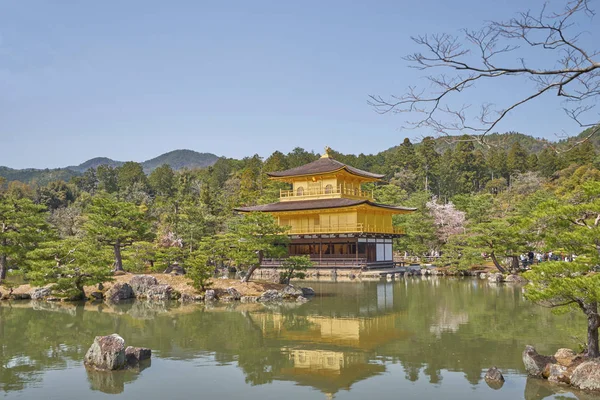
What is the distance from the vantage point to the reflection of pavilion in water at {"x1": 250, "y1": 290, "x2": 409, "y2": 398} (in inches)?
353

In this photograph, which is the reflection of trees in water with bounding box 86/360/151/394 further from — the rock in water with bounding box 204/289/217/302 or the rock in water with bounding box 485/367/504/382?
the rock in water with bounding box 204/289/217/302

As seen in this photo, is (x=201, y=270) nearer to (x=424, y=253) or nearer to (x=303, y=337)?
(x=303, y=337)

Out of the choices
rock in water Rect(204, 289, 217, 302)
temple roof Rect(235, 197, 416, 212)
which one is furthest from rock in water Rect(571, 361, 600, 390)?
temple roof Rect(235, 197, 416, 212)

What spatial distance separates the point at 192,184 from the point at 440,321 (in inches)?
2333

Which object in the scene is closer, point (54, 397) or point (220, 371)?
point (54, 397)

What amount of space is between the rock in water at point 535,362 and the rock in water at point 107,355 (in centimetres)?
744

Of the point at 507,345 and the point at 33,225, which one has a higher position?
the point at 33,225

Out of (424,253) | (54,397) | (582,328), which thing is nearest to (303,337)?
(54,397)

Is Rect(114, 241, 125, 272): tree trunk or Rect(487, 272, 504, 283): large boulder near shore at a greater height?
Rect(114, 241, 125, 272): tree trunk

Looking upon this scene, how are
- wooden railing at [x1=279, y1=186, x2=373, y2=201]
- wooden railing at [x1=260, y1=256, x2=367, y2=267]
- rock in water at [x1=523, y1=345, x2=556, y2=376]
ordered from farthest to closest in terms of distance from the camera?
wooden railing at [x1=279, y1=186, x2=373, y2=201] → wooden railing at [x1=260, y1=256, x2=367, y2=267] → rock in water at [x1=523, y1=345, x2=556, y2=376]

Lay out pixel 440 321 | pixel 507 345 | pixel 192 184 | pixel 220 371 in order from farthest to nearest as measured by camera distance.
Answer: pixel 192 184 → pixel 440 321 → pixel 507 345 → pixel 220 371

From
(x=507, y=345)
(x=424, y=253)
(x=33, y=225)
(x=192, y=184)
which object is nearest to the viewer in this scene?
(x=507, y=345)

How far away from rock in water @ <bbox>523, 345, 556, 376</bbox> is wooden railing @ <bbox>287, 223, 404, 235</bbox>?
23.2m

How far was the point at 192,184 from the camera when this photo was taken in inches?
2771
